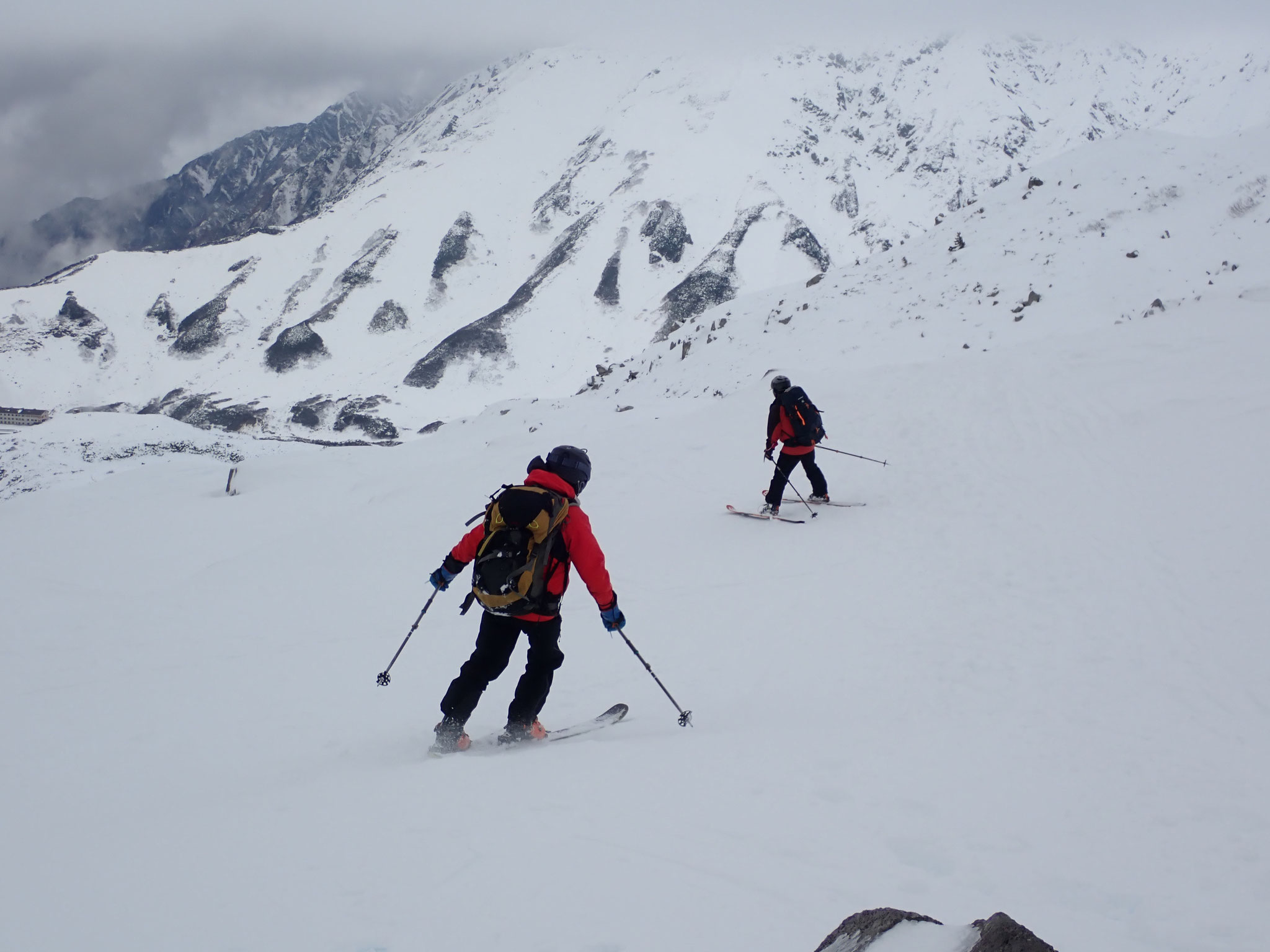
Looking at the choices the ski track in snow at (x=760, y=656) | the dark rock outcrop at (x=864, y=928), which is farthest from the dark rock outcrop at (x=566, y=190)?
the dark rock outcrop at (x=864, y=928)

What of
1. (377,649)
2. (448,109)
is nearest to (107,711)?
(377,649)

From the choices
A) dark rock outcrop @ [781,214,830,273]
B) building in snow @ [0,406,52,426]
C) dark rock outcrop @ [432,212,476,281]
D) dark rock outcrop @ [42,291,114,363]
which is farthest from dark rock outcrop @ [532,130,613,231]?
dark rock outcrop @ [42,291,114,363]

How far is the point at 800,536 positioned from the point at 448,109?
16117cm

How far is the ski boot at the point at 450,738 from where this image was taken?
16.6 ft

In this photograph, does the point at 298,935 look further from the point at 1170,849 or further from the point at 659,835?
the point at 1170,849

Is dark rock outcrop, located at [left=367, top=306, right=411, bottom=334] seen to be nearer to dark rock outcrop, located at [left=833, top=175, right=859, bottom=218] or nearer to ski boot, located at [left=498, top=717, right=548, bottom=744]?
dark rock outcrop, located at [left=833, top=175, right=859, bottom=218]

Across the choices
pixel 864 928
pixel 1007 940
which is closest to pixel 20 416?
pixel 864 928

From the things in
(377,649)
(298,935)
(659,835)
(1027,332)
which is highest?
(1027,332)

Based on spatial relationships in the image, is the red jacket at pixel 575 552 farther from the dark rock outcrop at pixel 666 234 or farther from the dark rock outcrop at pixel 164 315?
Answer: the dark rock outcrop at pixel 164 315

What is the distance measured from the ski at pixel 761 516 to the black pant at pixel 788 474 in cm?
20

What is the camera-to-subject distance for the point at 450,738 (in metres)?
5.10

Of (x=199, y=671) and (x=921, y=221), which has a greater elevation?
(x=921, y=221)

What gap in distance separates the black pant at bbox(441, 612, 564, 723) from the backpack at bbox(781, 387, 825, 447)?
641 centimetres

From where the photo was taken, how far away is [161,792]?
183 inches
